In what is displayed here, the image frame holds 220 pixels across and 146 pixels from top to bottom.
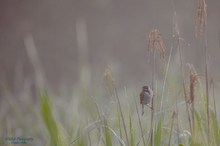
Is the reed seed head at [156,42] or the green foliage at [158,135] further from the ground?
the reed seed head at [156,42]

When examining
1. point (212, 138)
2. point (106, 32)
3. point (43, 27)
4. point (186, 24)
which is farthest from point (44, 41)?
point (212, 138)

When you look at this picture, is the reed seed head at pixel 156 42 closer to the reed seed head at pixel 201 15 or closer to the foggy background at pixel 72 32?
the reed seed head at pixel 201 15

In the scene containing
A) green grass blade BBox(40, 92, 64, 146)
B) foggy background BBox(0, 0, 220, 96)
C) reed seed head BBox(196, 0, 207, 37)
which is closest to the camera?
green grass blade BBox(40, 92, 64, 146)

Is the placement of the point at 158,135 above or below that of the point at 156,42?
below

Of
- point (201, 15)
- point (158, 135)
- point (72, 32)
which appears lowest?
point (158, 135)

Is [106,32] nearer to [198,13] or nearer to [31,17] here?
[31,17]

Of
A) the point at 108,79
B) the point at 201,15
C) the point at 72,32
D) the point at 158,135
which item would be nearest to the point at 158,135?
the point at 158,135

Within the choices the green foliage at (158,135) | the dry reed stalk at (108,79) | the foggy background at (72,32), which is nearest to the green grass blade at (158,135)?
the green foliage at (158,135)

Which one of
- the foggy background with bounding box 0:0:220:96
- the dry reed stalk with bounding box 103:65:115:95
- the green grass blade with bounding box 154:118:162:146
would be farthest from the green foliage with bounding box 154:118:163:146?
the foggy background with bounding box 0:0:220:96

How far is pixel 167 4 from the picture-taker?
5.61m

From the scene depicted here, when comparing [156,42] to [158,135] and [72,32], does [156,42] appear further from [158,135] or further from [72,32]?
[72,32]

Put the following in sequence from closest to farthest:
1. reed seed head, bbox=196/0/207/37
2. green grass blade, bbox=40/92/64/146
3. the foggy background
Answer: green grass blade, bbox=40/92/64/146 < reed seed head, bbox=196/0/207/37 < the foggy background

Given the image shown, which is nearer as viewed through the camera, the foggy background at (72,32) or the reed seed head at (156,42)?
the reed seed head at (156,42)

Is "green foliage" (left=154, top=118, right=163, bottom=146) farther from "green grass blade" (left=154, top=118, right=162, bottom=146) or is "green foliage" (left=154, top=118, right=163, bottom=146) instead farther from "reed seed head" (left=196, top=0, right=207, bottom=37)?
"reed seed head" (left=196, top=0, right=207, bottom=37)
